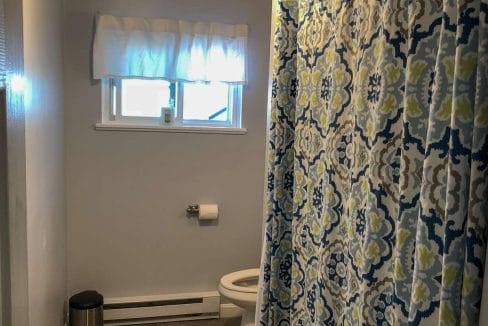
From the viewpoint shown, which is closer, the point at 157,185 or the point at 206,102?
the point at 157,185

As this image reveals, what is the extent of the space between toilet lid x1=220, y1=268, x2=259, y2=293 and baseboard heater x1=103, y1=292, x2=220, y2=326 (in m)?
0.39

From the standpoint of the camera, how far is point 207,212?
2836 mm

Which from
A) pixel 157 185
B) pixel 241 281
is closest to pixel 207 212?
pixel 157 185

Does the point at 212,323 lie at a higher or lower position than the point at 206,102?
lower

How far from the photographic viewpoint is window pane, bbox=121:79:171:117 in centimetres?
281

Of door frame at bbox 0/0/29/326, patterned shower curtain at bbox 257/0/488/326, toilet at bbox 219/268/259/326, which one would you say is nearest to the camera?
patterned shower curtain at bbox 257/0/488/326

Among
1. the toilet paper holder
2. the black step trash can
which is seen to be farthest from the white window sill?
the black step trash can

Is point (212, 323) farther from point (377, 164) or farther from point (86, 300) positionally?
point (377, 164)

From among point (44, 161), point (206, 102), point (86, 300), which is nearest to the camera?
point (44, 161)

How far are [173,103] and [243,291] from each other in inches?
51.1

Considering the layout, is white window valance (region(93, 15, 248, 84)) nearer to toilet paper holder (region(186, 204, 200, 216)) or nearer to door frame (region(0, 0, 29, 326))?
toilet paper holder (region(186, 204, 200, 216))

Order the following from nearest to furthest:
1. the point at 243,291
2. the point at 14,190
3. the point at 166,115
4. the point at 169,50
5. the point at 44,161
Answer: the point at 14,190
the point at 44,161
the point at 243,291
the point at 169,50
the point at 166,115

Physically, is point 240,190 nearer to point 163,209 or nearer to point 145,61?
point 163,209

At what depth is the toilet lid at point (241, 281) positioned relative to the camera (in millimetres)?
2467
